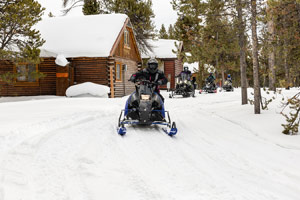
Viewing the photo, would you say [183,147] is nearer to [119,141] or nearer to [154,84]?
[119,141]

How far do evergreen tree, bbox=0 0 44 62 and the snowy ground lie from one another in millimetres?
8027

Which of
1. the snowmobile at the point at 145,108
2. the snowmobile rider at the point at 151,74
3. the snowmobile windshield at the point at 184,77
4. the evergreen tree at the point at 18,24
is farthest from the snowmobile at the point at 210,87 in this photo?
the snowmobile at the point at 145,108

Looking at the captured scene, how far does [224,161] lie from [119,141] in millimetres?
2252

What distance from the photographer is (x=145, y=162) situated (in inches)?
186

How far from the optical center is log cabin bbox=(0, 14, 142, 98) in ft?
65.0

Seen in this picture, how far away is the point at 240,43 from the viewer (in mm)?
11648

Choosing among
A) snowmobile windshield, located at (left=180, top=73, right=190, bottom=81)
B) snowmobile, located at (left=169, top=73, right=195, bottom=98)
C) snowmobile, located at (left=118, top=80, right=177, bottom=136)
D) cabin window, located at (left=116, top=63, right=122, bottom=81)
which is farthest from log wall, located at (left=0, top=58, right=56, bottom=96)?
snowmobile, located at (left=118, top=80, right=177, bottom=136)

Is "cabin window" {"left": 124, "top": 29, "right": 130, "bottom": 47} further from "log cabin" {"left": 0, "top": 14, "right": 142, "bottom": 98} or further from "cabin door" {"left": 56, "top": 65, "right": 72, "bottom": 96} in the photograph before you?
"cabin door" {"left": 56, "top": 65, "right": 72, "bottom": 96}

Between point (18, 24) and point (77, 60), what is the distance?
20.9ft

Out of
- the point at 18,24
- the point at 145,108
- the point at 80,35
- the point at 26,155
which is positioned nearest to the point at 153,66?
the point at 145,108

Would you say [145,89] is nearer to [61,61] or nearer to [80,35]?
[61,61]

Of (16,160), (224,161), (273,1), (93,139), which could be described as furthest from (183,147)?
(273,1)

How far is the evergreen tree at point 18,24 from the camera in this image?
1402 centimetres

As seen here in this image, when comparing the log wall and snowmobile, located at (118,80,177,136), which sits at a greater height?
the log wall
